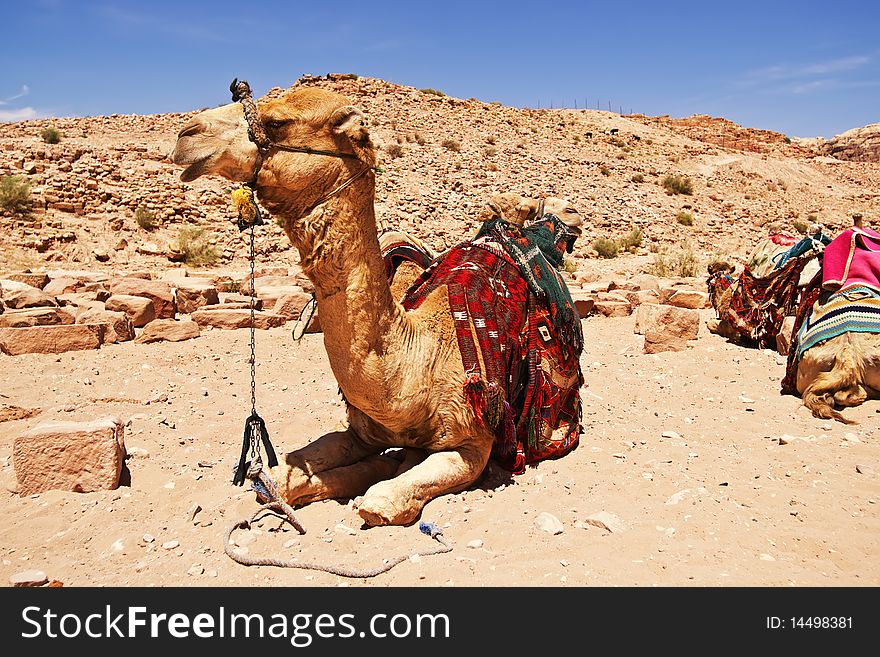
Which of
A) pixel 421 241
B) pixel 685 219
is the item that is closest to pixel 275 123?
pixel 421 241

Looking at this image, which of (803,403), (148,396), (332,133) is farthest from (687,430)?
(148,396)

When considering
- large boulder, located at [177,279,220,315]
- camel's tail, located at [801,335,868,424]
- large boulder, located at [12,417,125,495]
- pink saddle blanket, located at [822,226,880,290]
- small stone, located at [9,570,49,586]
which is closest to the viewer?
small stone, located at [9,570,49,586]

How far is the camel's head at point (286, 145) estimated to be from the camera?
2.67m

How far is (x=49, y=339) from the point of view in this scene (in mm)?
7480

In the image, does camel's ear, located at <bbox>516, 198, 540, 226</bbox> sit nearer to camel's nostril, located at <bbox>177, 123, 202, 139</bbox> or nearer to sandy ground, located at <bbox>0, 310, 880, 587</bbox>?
sandy ground, located at <bbox>0, 310, 880, 587</bbox>

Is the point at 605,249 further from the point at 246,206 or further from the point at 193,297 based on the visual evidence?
the point at 246,206

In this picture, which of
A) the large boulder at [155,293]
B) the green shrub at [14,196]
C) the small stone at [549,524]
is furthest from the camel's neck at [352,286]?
the green shrub at [14,196]

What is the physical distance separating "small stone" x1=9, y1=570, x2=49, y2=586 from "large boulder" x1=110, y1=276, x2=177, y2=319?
6.70 m

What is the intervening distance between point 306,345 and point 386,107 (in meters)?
34.0

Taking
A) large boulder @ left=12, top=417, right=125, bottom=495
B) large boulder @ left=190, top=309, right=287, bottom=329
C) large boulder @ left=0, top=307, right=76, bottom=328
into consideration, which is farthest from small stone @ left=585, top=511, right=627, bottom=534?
large boulder @ left=0, top=307, right=76, bottom=328

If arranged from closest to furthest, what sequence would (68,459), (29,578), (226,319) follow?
(29,578)
(68,459)
(226,319)

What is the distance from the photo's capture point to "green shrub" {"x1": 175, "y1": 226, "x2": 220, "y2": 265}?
1655 cm

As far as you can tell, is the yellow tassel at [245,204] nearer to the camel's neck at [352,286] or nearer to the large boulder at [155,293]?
the camel's neck at [352,286]

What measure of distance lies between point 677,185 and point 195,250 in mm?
22682
